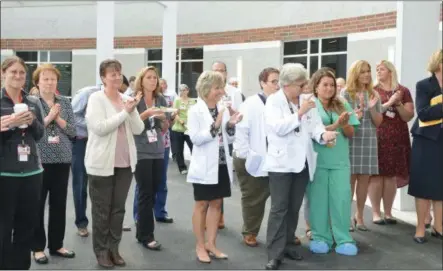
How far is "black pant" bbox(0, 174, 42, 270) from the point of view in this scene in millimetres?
3186

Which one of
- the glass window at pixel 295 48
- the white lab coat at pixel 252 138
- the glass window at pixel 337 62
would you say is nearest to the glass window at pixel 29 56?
the glass window at pixel 295 48

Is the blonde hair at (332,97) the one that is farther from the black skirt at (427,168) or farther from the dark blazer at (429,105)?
the black skirt at (427,168)

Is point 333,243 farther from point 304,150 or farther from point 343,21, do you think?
point 343,21

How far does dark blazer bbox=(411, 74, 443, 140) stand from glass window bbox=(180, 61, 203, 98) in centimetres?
820

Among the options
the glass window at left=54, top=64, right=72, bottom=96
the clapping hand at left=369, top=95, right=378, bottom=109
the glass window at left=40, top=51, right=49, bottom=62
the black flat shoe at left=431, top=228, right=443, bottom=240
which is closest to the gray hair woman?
the clapping hand at left=369, top=95, right=378, bottom=109

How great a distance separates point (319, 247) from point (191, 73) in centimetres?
907

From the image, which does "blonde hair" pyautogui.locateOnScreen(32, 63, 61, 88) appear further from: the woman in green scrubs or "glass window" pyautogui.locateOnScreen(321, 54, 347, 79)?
"glass window" pyautogui.locateOnScreen(321, 54, 347, 79)

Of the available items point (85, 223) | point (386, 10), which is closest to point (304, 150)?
point (85, 223)

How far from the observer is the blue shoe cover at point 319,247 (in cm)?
440

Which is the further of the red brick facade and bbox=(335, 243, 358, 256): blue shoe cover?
the red brick facade

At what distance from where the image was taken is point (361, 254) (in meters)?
4.38

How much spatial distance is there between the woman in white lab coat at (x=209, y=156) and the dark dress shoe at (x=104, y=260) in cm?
73

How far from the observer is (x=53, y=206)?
4.10 meters

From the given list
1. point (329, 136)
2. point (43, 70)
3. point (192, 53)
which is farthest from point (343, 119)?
point (192, 53)
